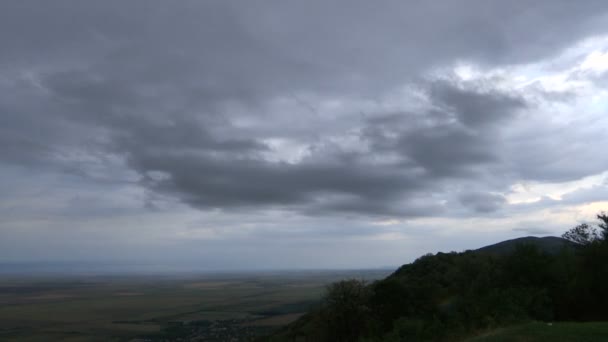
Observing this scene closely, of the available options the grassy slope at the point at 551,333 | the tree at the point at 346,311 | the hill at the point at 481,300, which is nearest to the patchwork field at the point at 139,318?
the hill at the point at 481,300

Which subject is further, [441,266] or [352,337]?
[441,266]

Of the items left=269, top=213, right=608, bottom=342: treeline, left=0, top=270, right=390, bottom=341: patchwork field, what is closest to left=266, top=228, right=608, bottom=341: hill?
left=269, top=213, right=608, bottom=342: treeline

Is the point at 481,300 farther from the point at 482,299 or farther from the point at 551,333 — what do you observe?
the point at 551,333

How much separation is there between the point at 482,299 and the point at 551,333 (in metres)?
15.1

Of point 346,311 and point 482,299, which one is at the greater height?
point 482,299

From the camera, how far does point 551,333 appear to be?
66.8 ft

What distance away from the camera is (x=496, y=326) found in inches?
987

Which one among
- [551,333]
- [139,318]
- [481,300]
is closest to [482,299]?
[481,300]

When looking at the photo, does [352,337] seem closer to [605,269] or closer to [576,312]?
[576,312]

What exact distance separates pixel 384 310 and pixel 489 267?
11.5 m

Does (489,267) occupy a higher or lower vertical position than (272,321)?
higher

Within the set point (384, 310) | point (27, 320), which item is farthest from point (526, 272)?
point (27, 320)

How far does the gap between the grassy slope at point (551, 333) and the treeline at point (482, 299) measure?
10.0 feet

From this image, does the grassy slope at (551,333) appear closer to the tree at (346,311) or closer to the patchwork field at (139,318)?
the tree at (346,311)
